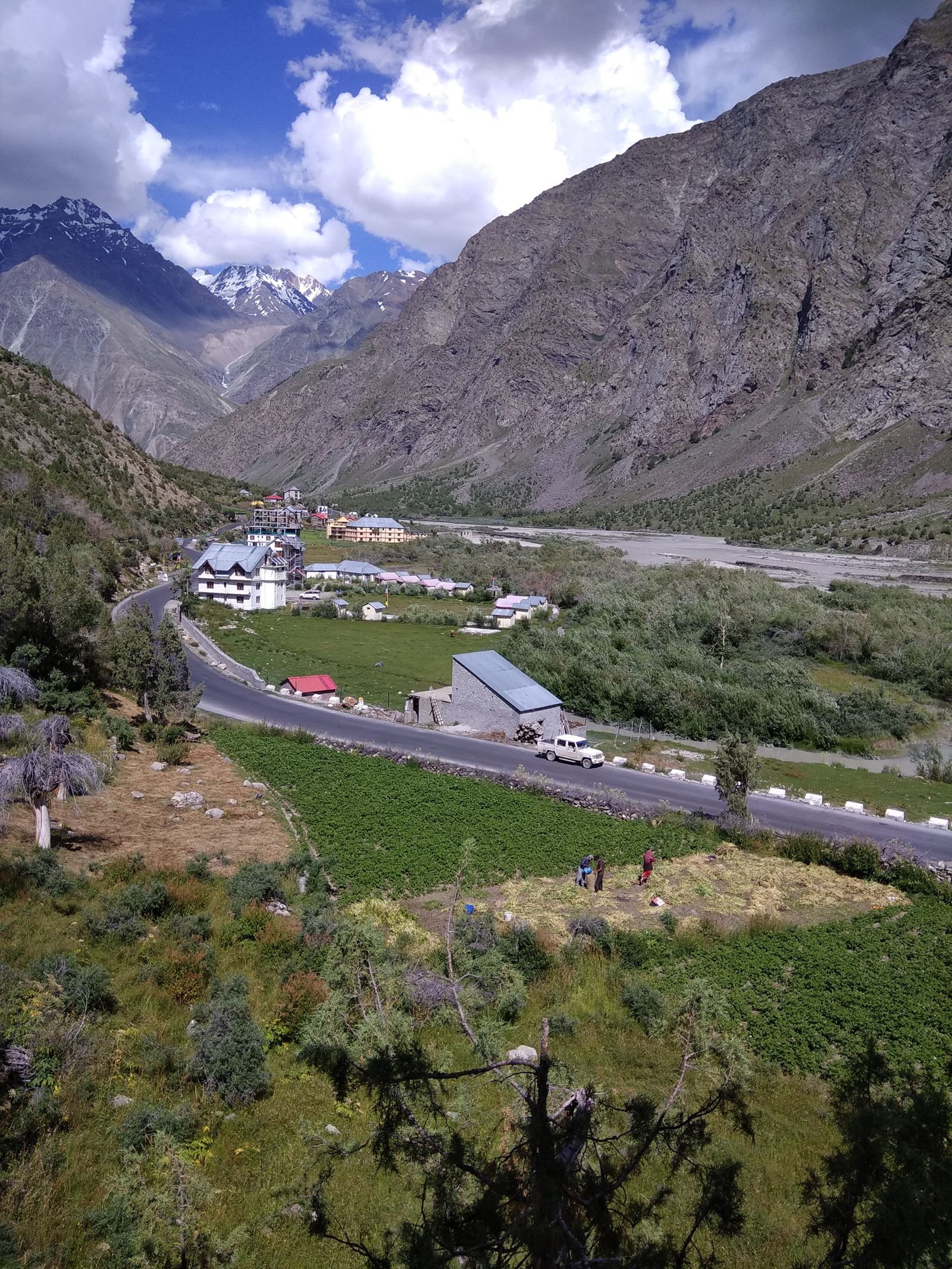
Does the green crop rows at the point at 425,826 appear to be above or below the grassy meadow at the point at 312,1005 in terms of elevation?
below

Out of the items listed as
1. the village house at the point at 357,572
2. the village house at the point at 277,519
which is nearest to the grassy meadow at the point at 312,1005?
the village house at the point at 357,572

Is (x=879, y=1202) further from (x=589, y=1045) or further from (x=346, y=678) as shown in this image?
(x=346, y=678)

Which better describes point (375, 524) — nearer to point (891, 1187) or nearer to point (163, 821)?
point (163, 821)

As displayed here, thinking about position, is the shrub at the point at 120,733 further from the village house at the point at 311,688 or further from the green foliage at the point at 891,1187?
the green foliage at the point at 891,1187

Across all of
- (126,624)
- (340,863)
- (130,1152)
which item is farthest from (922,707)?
(130,1152)

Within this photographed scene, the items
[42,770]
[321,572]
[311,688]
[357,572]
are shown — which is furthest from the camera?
[321,572]

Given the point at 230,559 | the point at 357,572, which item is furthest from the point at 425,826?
the point at 357,572

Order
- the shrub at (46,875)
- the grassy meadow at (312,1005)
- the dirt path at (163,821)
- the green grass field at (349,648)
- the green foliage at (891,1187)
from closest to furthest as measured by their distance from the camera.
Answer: the green foliage at (891,1187), the grassy meadow at (312,1005), the shrub at (46,875), the dirt path at (163,821), the green grass field at (349,648)
